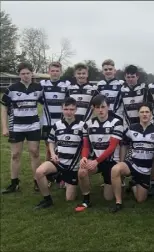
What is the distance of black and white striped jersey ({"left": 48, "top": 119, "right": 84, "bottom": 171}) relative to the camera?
20.5 ft

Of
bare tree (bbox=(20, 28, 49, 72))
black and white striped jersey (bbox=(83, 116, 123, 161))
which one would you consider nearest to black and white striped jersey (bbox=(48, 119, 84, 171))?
black and white striped jersey (bbox=(83, 116, 123, 161))

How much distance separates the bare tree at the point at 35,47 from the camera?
53.3 metres

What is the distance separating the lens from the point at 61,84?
23.0 feet

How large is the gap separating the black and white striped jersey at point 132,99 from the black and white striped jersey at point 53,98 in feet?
3.46

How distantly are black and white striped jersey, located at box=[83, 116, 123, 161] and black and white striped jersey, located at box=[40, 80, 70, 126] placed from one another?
1.11 metres

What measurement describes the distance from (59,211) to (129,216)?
3.63 feet

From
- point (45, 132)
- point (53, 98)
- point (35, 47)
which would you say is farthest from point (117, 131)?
point (35, 47)

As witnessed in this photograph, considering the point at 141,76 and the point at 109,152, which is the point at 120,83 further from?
the point at 109,152

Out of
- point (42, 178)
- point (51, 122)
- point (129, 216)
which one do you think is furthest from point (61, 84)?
point (129, 216)

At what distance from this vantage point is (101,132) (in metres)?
5.97

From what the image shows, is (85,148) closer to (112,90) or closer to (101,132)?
(101,132)

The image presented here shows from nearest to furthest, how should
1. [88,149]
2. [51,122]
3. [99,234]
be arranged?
[99,234] → [88,149] → [51,122]

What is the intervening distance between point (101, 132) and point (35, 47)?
173ft

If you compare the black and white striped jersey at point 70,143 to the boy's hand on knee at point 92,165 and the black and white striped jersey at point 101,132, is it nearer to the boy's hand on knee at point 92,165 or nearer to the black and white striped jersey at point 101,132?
the black and white striped jersey at point 101,132
